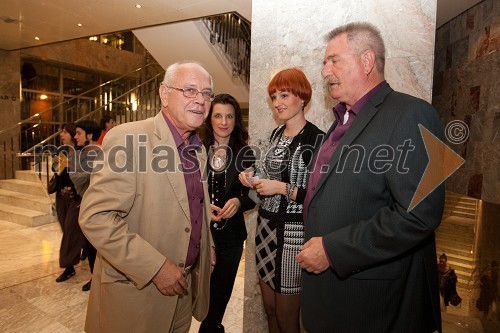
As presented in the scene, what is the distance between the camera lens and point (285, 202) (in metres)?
→ 1.95

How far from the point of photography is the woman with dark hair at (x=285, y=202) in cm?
191

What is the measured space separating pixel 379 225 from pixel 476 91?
5.81m

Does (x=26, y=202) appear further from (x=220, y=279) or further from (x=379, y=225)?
(x=379, y=225)

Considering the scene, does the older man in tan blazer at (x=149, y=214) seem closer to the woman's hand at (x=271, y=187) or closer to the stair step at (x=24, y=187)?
the woman's hand at (x=271, y=187)

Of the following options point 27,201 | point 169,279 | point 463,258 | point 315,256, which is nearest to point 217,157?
point 169,279

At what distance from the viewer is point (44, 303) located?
3346 millimetres

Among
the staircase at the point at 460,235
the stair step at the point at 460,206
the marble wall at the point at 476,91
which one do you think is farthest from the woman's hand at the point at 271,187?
the stair step at the point at 460,206

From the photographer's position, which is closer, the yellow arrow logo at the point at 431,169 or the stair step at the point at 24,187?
the yellow arrow logo at the point at 431,169

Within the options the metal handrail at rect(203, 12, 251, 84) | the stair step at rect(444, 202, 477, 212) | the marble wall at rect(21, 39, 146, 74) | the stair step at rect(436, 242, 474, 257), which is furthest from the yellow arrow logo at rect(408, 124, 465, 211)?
the marble wall at rect(21, 39, 146, 74)

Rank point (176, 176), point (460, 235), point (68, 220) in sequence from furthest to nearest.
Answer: point (460, 235) < point (68, 220) < point (176, 176)

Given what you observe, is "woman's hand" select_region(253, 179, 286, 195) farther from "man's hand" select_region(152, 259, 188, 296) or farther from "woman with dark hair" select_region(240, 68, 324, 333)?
"man's hand" select_region(152, 259, 188, 296)

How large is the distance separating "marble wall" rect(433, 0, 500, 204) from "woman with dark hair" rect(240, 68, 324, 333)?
4730 millimetres

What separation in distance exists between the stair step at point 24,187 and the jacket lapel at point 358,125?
786cm

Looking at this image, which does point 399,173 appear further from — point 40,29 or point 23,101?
point 23,101
